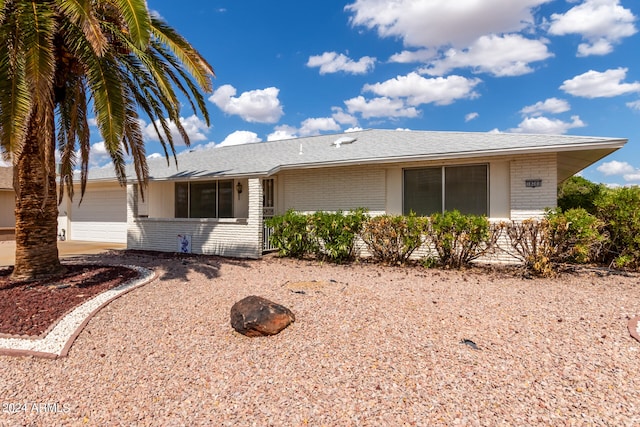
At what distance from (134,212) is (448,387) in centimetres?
1245

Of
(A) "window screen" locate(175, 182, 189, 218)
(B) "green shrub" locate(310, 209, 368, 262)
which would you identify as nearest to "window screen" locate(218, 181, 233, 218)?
(A) "window screen" locate(175, 182, 189, 218)

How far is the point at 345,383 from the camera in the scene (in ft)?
11.8

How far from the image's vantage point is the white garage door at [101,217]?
15930 millimetres

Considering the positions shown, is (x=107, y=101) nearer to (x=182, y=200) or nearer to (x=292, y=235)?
(x=292, y=235)

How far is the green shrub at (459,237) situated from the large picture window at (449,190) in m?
1.35

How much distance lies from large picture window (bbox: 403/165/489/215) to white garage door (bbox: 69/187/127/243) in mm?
12450

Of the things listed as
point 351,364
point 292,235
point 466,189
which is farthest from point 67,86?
point 466,189

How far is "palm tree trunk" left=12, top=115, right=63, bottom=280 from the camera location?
7.03 metres

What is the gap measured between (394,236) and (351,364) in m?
5.45

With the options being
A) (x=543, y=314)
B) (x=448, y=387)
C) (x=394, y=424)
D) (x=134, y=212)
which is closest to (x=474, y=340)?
(x=448, y=387)

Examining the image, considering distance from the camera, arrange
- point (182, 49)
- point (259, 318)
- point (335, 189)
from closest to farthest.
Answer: point (259, 318)
point (182, 49)
point (335, 189)

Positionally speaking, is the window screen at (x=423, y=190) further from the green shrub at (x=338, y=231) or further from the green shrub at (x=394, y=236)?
the green shrub at (x=338, y=231)

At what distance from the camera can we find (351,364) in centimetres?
392

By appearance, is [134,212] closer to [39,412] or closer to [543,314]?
[39,412]
